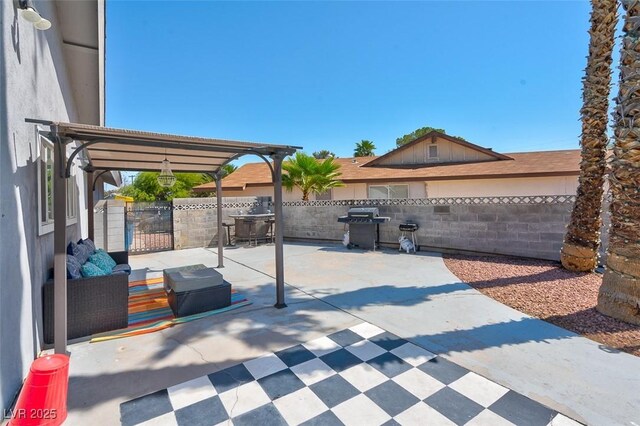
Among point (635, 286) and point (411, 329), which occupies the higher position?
point (635, 286)

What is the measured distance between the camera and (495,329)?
371 cm

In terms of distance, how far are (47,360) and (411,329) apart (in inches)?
139

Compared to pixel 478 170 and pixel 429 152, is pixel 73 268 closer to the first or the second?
pixel 478 170

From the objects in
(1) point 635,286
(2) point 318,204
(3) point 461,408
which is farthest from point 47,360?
(2) point 318,204

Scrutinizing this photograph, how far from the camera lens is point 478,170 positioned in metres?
12.6

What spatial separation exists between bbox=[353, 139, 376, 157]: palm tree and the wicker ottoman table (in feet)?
97.3

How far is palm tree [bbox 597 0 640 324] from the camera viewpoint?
3.87 metres

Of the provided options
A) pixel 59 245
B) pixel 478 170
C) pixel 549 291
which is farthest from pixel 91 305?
pixel 478 170

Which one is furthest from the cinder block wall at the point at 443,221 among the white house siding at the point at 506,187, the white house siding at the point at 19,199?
the white house siding at the point at 19,199

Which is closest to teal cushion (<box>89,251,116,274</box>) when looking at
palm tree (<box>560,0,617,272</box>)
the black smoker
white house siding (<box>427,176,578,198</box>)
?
the black smoker

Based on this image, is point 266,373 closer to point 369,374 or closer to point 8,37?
point 369,374

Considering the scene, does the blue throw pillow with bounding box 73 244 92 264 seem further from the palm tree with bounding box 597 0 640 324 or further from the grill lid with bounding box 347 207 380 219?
the palm tree with bounding box 597 0 640 324

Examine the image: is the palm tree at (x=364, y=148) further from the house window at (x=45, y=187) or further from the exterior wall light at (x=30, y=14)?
the exterior wall light at (x=30, y=14)

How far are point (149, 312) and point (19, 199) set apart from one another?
2.45m
